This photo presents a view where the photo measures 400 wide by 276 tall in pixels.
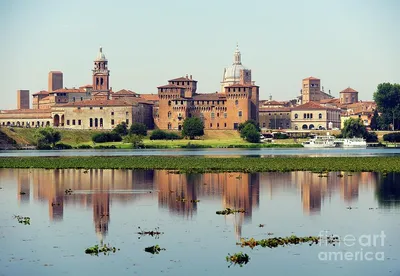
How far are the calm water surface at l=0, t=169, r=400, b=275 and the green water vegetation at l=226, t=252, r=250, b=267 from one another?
0.22 metres

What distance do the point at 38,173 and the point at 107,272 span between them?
36.9 meters

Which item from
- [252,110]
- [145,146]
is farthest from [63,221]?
[252,110]

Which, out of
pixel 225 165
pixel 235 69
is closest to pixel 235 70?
pixel 235 69

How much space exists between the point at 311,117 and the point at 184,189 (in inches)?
4776

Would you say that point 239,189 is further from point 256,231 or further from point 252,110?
point 252,110

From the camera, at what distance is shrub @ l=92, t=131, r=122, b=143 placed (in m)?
129

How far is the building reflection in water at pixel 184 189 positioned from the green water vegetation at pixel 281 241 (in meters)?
1.31

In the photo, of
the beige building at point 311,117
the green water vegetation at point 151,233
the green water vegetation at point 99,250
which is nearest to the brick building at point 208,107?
the beige building at point 311,117

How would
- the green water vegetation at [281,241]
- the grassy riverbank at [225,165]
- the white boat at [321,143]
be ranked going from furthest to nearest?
the white boat at [321,143]
the grassy riverbank at [225,165]
the green water vegetation at [281,241]

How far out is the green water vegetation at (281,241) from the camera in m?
26.7

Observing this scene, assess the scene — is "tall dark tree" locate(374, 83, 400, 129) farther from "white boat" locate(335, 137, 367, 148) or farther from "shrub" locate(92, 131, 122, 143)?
"shrub" locate(92, 131, 122, 143)

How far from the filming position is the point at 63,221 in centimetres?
3206

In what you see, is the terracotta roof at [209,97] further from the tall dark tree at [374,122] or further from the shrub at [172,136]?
the tall dark tree at [374,122]

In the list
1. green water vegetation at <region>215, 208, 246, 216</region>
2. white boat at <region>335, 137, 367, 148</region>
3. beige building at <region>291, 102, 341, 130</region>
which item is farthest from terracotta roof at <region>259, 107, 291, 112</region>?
green water vegetation at <region>215, 208, 246, 216</region>
